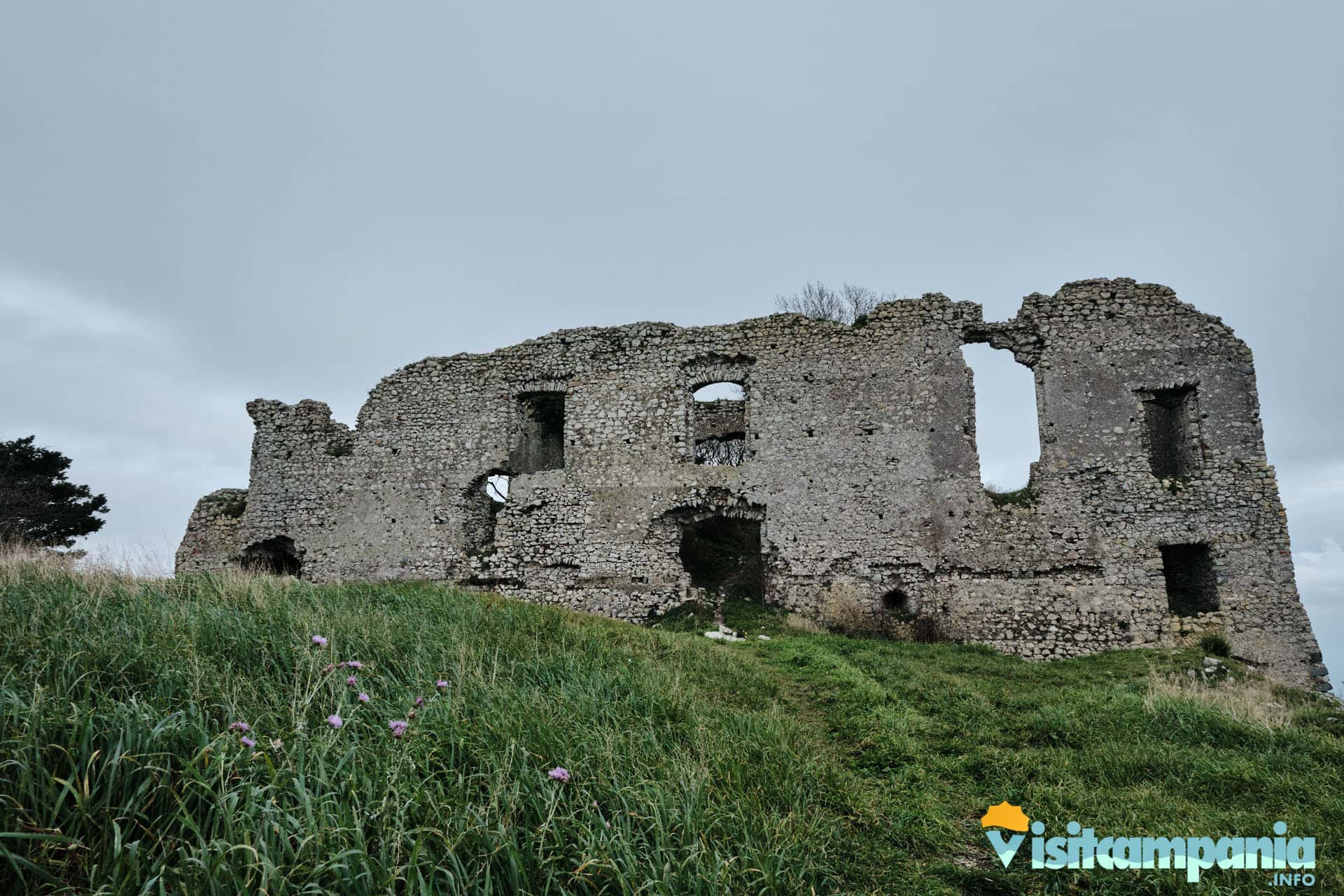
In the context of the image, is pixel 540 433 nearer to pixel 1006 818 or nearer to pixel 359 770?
pixel 359 770

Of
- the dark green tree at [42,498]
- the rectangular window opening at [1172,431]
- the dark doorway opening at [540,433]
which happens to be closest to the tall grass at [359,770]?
the dark doorway opening at [540,433]

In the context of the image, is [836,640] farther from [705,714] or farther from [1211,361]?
[1211,361]

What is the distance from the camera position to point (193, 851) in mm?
2283

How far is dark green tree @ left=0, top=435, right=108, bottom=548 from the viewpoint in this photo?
19.4 metres

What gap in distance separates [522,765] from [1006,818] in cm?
295

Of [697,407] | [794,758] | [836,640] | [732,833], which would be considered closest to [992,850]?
[794,758]

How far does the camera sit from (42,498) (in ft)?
66.7

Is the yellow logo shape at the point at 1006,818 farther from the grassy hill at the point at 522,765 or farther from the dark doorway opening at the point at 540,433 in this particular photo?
the dark doorway opening at the point at 540,433

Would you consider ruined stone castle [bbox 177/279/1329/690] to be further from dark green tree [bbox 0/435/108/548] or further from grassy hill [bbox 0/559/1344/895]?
dark green tree [bbox 0/435/108/548]

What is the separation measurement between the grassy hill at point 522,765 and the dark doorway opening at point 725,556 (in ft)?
26.2

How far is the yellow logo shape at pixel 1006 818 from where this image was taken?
3938 millimetres

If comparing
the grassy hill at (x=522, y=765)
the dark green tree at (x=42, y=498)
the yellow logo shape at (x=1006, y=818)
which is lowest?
the yellow logo shape at (x=1006, y=818)

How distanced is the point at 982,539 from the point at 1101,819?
9292 mm

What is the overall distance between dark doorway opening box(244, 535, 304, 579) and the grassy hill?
33.5ft
